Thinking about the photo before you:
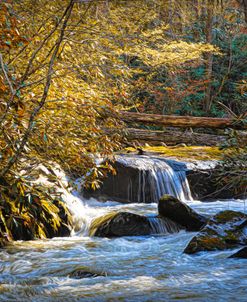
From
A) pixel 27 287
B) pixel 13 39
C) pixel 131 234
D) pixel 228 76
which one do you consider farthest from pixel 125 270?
pixel 228 76

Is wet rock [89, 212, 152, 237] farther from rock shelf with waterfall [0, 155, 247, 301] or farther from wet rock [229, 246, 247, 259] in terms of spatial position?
wet rock [229, 246, 247, 259]

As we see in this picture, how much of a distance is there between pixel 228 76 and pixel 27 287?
15711 mm

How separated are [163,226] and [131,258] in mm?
1460

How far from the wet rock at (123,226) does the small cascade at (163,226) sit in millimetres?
82

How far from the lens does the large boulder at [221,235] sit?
17.9ft

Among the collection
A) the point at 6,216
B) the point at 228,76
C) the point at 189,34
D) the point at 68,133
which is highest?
the point at 189,34

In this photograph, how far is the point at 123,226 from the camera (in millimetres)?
6508

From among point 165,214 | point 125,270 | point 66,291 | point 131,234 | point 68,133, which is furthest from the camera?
point 165,214

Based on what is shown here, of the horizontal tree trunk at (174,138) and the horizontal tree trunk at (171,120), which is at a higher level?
the horizontal tree trunk at (171,120)

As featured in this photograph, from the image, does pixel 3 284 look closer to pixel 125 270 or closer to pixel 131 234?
pixel 125 270

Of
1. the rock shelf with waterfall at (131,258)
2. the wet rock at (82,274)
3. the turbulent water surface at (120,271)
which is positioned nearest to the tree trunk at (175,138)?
the rock shelf with waterfall at (131,258)

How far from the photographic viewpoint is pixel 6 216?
231 inches

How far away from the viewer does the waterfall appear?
9.14 metres

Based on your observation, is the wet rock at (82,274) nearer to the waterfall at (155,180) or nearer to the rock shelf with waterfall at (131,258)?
the rock shelf with waterfall at (131,258)
